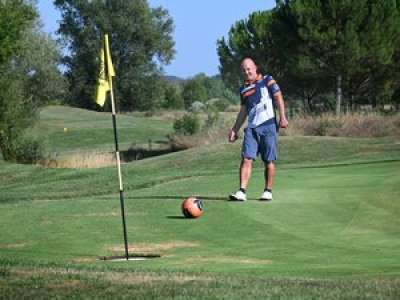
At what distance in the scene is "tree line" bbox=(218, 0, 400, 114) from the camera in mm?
41750

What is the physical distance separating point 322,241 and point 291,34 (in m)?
35.4

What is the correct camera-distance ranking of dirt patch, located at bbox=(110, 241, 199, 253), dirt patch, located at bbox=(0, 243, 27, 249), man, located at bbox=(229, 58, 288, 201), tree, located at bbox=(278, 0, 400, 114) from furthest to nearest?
tree, located at bbox=(278, 0, 400, 114)
man, located at bbox=(229, 58, 288, 201)
dirt patch, located at bbox=(0, 243, 27, 249)
dirt patch, located at bbox=(110, 241, 199, 253)

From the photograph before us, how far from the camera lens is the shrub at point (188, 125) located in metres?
42.7

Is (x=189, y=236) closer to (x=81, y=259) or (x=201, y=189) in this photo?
(x=81, y=259)

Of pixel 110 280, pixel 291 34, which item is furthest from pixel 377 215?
pixel 291 34

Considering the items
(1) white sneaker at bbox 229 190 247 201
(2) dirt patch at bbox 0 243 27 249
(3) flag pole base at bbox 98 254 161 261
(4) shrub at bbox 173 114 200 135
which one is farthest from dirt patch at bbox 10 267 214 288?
(4) shrub at bbox 173 114 200 135

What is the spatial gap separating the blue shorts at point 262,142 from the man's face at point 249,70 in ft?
2.37

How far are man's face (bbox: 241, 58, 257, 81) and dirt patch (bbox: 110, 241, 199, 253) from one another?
3.64 metres

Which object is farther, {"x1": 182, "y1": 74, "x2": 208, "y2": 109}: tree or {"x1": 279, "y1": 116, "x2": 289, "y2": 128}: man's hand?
{"x1": 182, "y1": 74, "x2": 208, "y2": 109}: tree

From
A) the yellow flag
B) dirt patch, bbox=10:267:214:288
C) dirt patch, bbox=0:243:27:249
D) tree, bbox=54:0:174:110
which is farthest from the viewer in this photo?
tree, bbox=54:0:174:110

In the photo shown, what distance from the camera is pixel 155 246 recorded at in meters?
10.6

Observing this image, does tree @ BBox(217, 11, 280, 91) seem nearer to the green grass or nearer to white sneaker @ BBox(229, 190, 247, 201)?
the green grass

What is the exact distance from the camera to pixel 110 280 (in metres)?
7.69

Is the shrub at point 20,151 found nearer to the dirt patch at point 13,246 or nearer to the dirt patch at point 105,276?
the dirt patch at point 13,246
